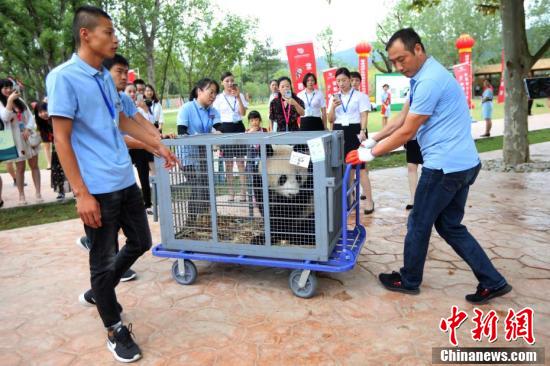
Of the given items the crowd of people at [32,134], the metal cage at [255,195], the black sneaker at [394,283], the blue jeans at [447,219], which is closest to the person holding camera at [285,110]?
the crowd of people at [32,134]

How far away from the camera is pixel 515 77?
24.8 feet

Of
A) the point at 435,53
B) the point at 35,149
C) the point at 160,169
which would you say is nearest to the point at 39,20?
the point at 35,149

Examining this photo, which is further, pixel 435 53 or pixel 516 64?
pixel 435 53

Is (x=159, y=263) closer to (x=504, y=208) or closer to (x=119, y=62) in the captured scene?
(x=119, y=62)

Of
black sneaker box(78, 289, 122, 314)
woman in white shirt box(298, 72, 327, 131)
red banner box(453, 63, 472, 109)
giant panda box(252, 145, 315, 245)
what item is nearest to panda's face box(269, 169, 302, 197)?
giant panda box(252, 145, 315, 245)

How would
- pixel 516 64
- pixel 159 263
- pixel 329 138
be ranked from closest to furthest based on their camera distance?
pixel 329 138 < pixel 159 263 < pixel 516 64

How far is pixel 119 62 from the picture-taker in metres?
3.17

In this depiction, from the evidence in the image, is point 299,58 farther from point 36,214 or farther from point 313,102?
point 36,214

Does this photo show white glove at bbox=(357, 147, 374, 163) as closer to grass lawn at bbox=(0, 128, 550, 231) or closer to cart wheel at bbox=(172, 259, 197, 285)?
cart wheel at bbox=(172, 259, 197, 285)

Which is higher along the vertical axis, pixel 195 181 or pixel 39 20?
pixel 39 20

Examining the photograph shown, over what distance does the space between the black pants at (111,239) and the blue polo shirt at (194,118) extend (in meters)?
1.72

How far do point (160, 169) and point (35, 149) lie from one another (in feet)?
14.7

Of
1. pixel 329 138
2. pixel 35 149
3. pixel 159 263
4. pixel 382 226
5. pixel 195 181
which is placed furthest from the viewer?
pixel 35 149

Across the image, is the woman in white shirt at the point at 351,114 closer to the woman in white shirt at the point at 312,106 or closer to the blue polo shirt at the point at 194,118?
the woman in white shirt at the point at 312,106
